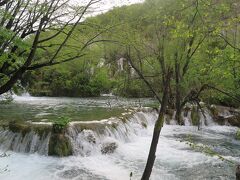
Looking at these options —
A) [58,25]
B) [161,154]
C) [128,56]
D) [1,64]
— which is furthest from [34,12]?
[128,56]

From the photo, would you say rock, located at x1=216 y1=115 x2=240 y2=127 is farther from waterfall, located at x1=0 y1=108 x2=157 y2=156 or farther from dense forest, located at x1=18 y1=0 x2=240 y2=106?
A: waterfall, located at x1=0 y1=108 x2=157 y2=156

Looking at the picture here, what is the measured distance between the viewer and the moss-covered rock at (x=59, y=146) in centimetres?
1074

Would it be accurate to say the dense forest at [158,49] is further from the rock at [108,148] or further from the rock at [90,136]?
the rock at [108,148]

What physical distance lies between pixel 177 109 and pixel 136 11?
8034 millimetres

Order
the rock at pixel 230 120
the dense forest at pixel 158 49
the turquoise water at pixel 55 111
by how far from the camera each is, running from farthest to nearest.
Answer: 1. the rock at pixel 230 120
2. the turquoise water at pixel 55 111
3. the dense forest at pixel 158 49

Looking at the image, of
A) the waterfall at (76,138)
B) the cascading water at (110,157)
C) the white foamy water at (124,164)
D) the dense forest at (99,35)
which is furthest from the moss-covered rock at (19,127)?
the dense forest at (99,35)

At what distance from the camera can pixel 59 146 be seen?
10.9 metres

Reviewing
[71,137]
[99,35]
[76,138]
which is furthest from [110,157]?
[99,35]

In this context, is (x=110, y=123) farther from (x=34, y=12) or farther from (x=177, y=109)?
(x=34, y=12)

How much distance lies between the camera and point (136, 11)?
11359 millimetres

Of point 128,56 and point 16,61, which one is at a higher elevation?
point 128,56

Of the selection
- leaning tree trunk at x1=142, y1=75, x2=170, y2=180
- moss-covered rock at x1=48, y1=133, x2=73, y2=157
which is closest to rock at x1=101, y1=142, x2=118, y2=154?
moss-covered rock at x1=48, y1=133, x2=73, y2=157

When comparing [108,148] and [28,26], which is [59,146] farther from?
[28,26]

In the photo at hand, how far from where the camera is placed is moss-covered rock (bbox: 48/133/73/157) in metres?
10.7
